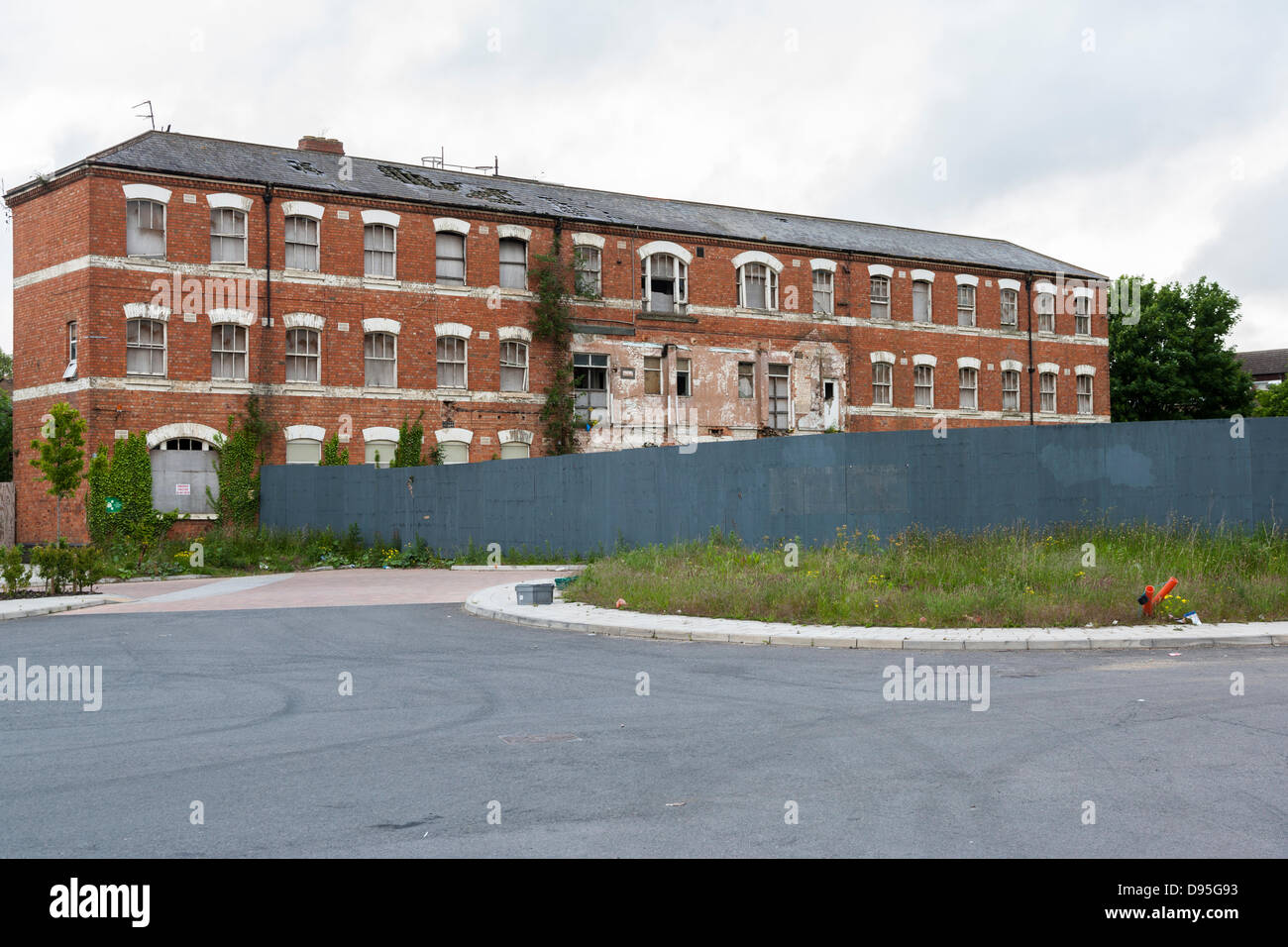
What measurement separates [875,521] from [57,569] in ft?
49.5

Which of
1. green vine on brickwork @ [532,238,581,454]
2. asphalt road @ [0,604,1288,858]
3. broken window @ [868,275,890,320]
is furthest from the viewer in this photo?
broken window @ [868,275,890,320]

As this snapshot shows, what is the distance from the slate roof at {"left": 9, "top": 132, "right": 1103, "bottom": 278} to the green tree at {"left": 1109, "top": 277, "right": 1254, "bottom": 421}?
14.1 m

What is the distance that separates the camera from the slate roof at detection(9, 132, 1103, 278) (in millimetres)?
32312

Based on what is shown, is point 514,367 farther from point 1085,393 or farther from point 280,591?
point 1085,393

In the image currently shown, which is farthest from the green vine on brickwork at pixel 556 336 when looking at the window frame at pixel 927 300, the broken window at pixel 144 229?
the window frame at pixel 927 300

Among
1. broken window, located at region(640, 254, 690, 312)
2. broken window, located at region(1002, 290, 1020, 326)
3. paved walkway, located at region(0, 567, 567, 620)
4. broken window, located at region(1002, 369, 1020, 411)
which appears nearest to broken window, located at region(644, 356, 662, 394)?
broken window, located at region(640, 254, 690, 312)

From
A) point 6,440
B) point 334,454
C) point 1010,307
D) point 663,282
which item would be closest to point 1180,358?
point 1010,307

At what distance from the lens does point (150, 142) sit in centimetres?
3238

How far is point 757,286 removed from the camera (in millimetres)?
39812

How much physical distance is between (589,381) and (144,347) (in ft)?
44.1

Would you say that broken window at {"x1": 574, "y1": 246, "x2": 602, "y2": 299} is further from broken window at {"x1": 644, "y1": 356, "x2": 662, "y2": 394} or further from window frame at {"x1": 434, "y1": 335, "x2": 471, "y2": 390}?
window frame at {"x1": 434, "y1": 335, "x2": 471, "y2": 390}

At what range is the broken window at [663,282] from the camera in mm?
37938

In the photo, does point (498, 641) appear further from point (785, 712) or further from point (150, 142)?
point (150, 142)
